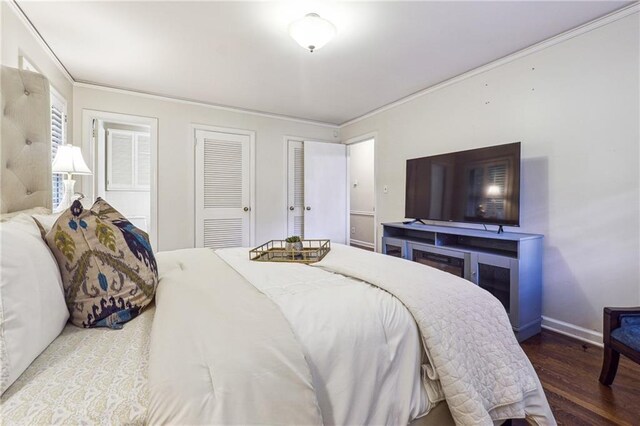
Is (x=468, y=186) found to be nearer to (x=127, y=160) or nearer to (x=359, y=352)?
(x=359, y=352)

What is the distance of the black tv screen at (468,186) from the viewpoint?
8.09 ft

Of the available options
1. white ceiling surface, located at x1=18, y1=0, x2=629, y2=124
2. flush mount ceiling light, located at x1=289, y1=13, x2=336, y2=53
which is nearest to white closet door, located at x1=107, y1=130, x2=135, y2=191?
white ceiling surface, located at x1=18, y1=0, x2=629, y2=124

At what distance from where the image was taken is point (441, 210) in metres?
3.07

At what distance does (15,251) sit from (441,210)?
311cm

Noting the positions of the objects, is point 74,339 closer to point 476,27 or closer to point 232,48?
point 232,48

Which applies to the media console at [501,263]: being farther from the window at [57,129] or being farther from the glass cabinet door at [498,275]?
the window at [57,129]

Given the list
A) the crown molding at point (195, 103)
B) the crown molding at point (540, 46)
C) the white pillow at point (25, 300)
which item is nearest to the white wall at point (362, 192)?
the crown molding at point (195, 103)

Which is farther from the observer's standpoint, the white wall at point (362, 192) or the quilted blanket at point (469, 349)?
the white wall at point (362, 192)

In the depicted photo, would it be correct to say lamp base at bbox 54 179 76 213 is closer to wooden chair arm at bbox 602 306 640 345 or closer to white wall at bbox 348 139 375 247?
wooden chair arm at bbox 602 306 640 345

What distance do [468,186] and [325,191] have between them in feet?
7.79

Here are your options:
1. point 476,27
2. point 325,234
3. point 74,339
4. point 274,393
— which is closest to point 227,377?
point 274,393

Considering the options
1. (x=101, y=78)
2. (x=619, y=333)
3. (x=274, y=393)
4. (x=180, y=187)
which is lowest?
(x=619, y=333)

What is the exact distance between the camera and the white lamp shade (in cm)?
213

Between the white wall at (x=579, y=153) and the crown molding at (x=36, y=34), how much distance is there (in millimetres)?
3815
